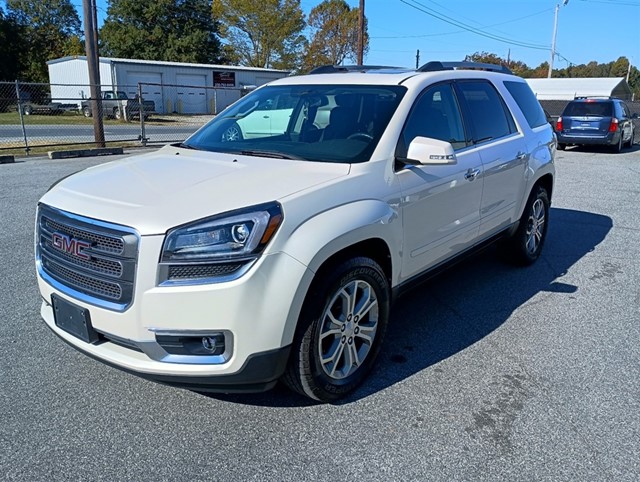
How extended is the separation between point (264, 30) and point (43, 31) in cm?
2446

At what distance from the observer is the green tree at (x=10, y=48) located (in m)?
48.3

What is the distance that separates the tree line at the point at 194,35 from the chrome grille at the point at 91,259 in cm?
5396

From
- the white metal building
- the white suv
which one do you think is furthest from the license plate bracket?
the white metal building

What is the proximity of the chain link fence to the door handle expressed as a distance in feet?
40.4

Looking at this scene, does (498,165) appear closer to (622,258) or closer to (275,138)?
(275,138)

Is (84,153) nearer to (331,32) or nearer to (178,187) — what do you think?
(178,187)

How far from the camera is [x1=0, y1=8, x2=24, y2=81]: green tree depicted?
159 feet

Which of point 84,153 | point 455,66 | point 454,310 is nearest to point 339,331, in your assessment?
point 454,310

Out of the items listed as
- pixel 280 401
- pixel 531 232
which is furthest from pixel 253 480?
pixel 531 232

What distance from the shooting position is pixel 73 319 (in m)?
2.76

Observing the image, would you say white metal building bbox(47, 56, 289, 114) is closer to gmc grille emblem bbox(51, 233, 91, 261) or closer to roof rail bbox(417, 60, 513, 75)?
roof rail bbox(417, 60, 513, 75)

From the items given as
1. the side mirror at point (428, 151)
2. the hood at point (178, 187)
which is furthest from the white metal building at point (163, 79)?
the side mirror at point (428, 151)

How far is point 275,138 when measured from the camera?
380 centimetres

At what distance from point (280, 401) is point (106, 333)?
1.05 m
